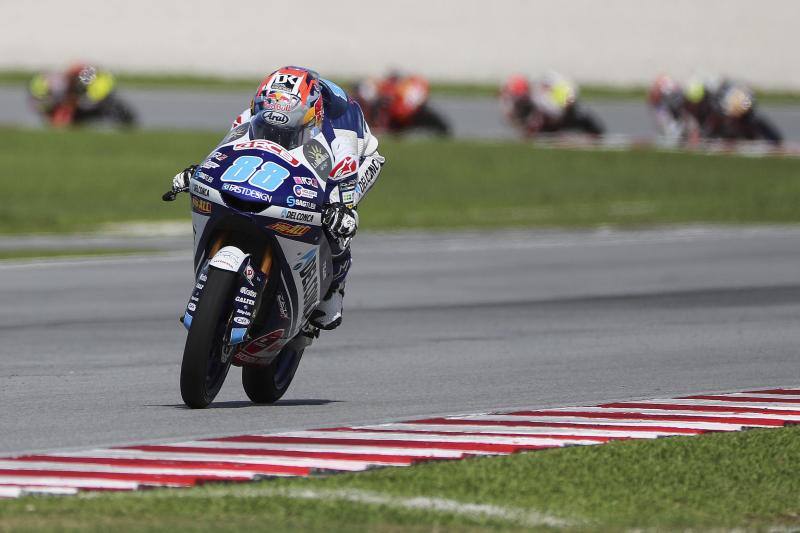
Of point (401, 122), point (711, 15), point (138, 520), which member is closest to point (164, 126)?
point (401, 122)

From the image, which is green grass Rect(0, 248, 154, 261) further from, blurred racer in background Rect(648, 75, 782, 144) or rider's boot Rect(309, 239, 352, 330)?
blurred racer in background Rect(648, 75, 782, 144)

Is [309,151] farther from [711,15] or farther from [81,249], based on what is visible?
[711,15]

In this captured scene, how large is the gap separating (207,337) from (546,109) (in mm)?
27918

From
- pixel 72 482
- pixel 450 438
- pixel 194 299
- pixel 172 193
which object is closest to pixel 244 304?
pixel 194 299

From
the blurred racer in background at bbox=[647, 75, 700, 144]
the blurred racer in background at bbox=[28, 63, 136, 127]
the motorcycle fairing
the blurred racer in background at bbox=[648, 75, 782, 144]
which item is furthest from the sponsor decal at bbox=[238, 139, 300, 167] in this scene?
the blurred racer in background at bbox=[28, 63, 136, 127]

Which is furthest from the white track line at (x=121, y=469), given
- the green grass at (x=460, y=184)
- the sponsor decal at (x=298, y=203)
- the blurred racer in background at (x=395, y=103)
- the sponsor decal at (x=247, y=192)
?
the blurred racer in background at (x=395, y=103)

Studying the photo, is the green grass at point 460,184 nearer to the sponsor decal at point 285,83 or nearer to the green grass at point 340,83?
the green grass at point 340,83

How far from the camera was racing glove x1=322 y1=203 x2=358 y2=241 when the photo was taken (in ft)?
28.6

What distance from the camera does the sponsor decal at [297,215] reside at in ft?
28.3

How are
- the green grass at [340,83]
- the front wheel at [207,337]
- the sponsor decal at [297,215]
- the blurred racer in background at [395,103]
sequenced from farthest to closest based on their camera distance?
the green grass at [340,83], the blurred racer in background at [395,103], the sponsor decal at [297,215], the front wheel at [207,337]

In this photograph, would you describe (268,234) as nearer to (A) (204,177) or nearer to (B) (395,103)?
(A) (204,177)

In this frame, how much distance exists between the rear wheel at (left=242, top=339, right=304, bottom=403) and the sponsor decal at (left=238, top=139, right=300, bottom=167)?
123 centimetres

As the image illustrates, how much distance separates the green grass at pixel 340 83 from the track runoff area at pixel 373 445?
3500 centimetres

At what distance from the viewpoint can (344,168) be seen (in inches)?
356
